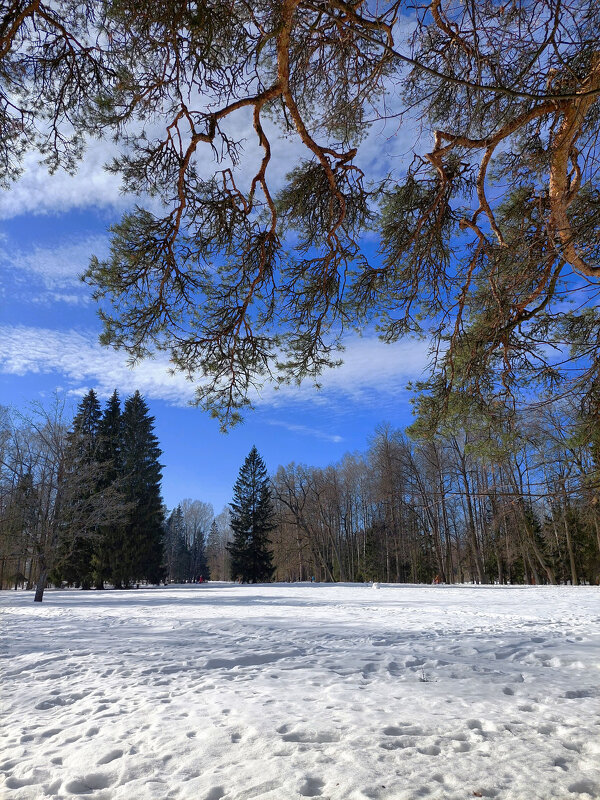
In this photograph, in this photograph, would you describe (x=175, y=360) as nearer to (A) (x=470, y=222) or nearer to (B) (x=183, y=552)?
(A) (x=470, y=222)

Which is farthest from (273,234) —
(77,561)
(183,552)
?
(183,552)

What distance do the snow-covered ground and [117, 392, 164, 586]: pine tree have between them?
2464cm

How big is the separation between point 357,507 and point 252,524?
974 centimetres

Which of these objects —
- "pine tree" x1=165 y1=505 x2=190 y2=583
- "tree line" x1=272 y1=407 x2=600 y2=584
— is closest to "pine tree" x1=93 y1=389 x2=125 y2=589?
"tree line" x1=272 y1=407 x2=600 y2=584

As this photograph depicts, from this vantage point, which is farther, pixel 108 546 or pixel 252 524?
pixel 252 524

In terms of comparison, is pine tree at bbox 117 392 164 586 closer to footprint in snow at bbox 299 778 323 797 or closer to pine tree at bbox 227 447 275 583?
pine tree at bbox 227 447 275 583

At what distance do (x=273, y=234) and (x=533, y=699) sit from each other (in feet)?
14.9

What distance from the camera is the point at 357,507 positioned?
4341 cm

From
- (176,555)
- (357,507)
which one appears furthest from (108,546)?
(176,555)

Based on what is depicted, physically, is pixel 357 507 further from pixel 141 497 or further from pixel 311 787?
pixel 311 787

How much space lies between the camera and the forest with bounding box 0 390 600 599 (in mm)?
4871

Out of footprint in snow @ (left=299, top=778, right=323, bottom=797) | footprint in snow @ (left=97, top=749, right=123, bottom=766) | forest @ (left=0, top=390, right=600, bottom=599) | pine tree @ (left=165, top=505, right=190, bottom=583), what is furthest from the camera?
pine tree @ (left=165, top=505, right=190, bottom=583)

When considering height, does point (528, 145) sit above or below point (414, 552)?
above

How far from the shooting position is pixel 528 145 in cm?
439
